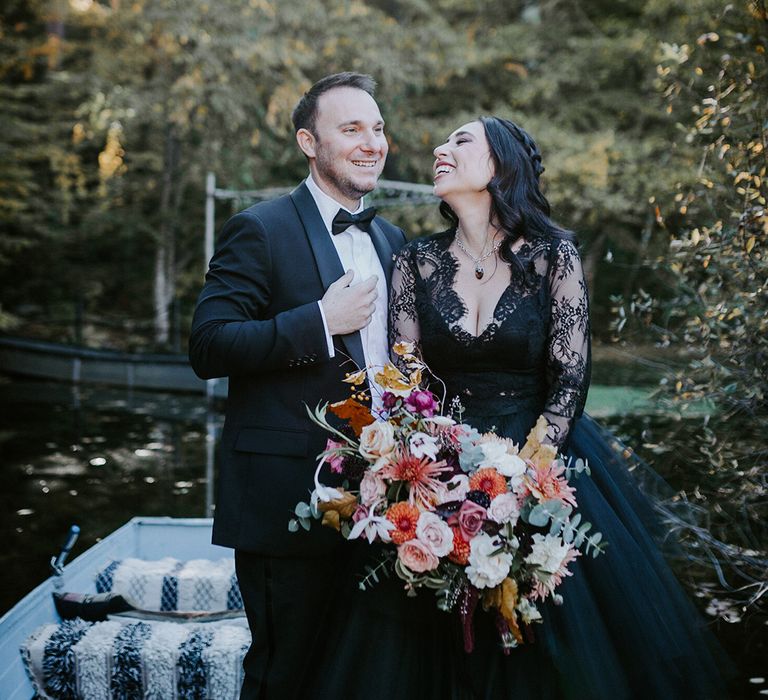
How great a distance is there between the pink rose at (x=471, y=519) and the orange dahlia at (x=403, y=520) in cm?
11

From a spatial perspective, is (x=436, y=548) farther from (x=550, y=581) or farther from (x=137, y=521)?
(x=137, y=521)

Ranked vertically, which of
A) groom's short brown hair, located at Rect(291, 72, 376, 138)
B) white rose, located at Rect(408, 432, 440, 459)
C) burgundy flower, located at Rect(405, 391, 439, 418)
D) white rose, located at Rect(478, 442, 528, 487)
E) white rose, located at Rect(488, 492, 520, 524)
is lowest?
white rose, located at Rect(488, 492, 520, 524)

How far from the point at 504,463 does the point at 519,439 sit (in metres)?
0.47

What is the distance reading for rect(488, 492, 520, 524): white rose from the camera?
2.18 metres

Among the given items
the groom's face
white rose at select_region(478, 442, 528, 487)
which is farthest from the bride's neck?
white rose at select_region(478, 442, 528, 487)

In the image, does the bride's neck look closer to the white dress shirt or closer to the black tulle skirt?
the white dress shirt

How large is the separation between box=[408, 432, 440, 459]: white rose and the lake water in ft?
8.14

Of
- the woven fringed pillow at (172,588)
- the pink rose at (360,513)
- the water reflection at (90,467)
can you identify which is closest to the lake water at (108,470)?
the water reflection at (90,467)

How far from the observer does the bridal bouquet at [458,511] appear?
2180 mm

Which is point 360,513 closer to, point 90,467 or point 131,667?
point 131,667

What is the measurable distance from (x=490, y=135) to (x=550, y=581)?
1.38m

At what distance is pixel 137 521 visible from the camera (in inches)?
189

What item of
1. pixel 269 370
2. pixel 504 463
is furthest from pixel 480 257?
pixel 504 463

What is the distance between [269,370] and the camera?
271cm
